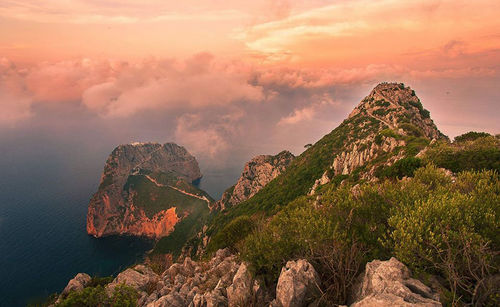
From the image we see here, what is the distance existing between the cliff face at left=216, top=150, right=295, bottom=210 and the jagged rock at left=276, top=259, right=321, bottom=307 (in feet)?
511

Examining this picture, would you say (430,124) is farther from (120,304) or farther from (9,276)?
(9,276)

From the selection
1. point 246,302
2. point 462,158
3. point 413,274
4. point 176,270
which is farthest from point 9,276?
point 462,158

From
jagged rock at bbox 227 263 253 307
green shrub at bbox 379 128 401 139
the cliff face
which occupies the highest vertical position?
green shrub at bbox 379 128 401 139

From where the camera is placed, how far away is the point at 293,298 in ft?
57.8

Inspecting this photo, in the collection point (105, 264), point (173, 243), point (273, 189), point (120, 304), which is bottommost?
point (105, 264)

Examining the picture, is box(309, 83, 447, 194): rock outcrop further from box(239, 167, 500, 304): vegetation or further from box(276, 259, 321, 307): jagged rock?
box(276, 259, 321, 307): jagged rock

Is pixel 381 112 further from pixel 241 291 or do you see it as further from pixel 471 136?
pixel 241 291

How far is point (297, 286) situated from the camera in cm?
1791

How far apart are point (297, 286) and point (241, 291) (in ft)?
19.7

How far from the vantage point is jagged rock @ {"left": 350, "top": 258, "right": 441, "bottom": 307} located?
41.1ft

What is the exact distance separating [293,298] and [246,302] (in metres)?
4.64

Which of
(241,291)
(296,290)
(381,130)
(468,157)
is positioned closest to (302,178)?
(381,130)

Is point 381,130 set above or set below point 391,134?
below

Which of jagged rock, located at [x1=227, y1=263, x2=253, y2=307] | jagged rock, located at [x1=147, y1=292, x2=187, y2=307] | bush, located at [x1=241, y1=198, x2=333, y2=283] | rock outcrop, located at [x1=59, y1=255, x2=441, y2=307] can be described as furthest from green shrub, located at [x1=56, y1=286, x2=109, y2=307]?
bush, located at [x1=241, y1=198, x2=333, y2=283]
